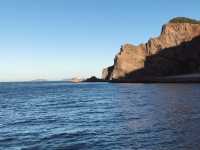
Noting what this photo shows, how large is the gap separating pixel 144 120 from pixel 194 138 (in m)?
11.1

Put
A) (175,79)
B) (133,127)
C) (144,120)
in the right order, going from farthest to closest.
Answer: (175,79)
(144,120)
(133,127)

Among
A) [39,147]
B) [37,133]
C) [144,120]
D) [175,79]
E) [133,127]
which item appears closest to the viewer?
[39,147]

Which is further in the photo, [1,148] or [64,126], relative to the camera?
[64,126]

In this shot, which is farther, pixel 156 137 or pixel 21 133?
pixel 21 133

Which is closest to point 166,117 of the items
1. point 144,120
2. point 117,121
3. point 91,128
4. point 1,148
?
point 144,120

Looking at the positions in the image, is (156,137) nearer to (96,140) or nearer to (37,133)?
(96,140)

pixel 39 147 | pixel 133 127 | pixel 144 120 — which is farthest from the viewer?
pixel 144 120

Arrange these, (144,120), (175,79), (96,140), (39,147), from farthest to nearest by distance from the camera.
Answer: (175,79)
(144,120)
(96,140)
(39,147)

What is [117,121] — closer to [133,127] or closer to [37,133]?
[133,127]

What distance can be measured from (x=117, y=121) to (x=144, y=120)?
2921 millimetres

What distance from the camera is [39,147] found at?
2584 cm

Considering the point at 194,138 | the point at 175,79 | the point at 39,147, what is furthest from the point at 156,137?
the point at 175,79

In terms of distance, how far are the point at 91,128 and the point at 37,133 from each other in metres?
5.28

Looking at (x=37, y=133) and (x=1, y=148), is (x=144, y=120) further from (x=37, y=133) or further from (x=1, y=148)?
(x=1, y=148)
